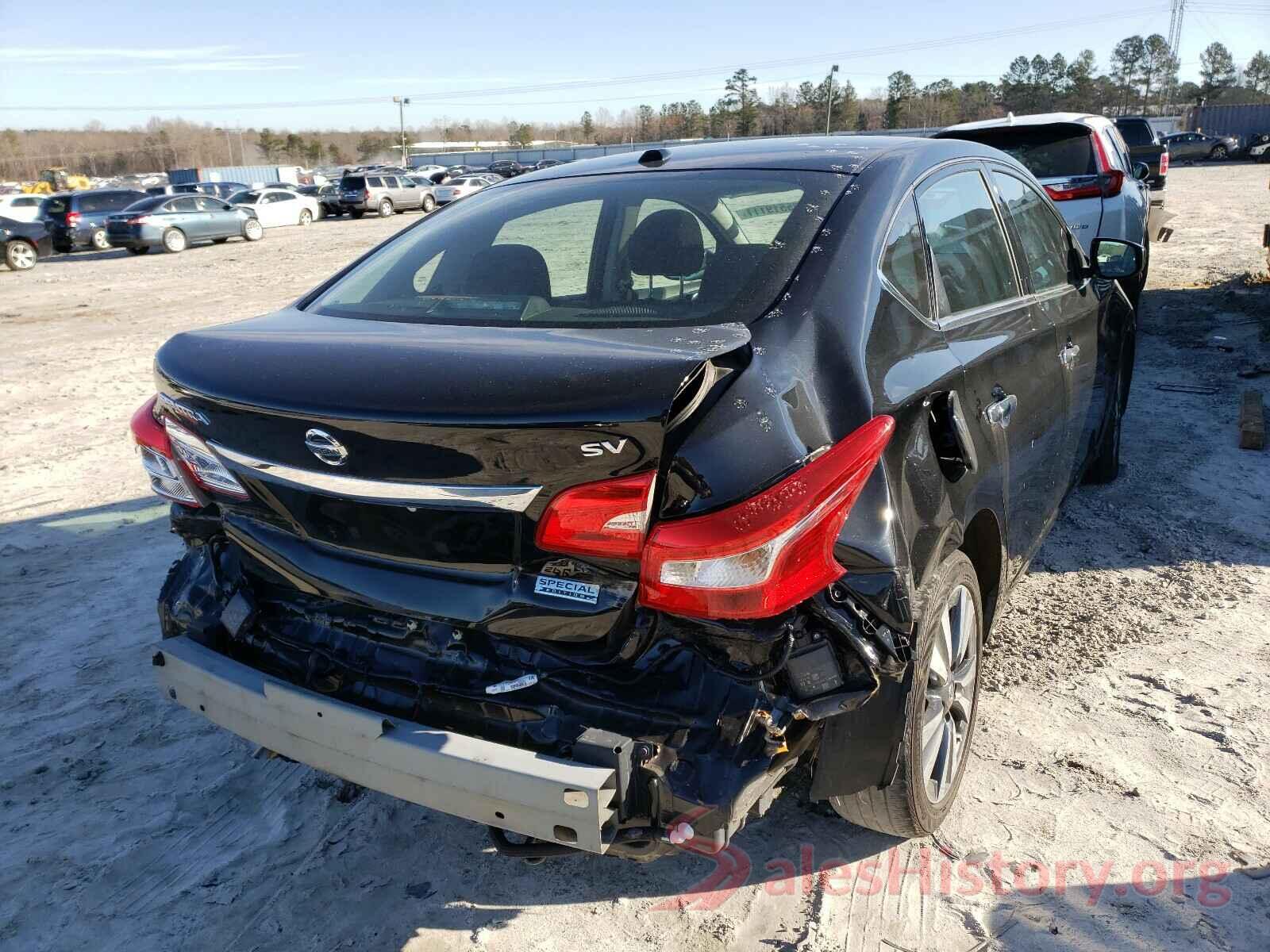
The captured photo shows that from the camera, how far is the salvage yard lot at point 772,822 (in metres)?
2.36

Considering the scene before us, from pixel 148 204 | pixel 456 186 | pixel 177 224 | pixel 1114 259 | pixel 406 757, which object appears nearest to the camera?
pixel 406 757

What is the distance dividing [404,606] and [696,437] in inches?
29.2

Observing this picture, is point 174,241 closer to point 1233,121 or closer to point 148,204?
point 148,204

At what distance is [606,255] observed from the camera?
2.89 m

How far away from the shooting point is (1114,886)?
2.42 m

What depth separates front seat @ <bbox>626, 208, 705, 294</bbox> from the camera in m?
2.50

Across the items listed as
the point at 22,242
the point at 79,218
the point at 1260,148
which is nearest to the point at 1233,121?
the point at 1260,148

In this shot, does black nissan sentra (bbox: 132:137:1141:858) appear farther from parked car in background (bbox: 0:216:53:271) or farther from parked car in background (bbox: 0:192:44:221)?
parked car in background (bbox: 0:192:44:221)

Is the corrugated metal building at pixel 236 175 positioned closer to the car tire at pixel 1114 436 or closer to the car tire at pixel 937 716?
the car tire at pixel 1114 436

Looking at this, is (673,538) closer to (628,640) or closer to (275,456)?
(628,640)

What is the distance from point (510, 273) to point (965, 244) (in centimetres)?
140

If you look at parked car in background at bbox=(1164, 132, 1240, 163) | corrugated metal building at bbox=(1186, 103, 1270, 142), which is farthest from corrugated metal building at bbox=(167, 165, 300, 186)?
corrugated metal building at bbox=(1186, 103, 1270, 142)

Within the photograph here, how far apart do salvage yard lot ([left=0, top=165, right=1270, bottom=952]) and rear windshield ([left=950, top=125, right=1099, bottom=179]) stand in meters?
4.01

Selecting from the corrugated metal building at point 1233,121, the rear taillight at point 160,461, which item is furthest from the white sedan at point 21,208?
the corrugated metal building at point 1233,121
